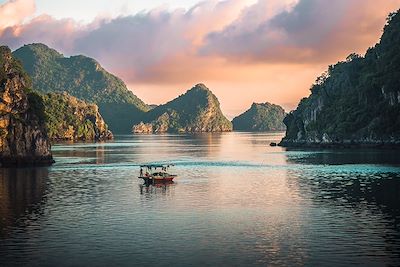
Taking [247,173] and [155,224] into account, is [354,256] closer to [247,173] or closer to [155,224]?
[155,224]

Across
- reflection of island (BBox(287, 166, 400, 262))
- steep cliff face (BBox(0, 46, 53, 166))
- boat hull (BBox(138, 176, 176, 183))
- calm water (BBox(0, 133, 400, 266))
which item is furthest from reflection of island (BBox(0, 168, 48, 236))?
reflection of island (BBox(287, 166, 400, 262))

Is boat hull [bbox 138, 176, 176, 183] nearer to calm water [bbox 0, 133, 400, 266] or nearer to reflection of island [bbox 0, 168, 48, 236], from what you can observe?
calm water [bbox 0, 133, 400, 266]

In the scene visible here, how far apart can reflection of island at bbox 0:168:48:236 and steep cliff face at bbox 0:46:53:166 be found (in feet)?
32.4

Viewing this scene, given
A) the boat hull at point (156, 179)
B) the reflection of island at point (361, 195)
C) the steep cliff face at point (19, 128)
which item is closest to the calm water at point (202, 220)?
the reflection of island at point (361, 195)

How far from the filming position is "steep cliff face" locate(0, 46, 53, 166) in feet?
456

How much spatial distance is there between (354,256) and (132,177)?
7833 centimetres

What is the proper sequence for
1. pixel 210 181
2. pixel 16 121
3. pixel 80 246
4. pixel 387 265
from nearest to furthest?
pixel 387 265 → pixel 80 246 → pixel 210 181 → pixel 16 121

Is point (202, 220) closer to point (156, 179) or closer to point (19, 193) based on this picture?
point (19, 193)

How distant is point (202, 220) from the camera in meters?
66.1

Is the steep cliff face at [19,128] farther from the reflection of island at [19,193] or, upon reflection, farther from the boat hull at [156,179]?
the boat hull at [156,179]

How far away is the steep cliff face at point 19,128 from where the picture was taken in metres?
139

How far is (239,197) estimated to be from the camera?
87188mm

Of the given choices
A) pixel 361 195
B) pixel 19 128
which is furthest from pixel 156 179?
pixel 19 128

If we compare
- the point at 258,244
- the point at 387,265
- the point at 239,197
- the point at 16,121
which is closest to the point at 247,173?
the point at 239,197
